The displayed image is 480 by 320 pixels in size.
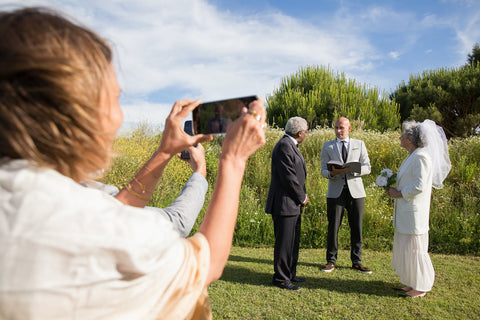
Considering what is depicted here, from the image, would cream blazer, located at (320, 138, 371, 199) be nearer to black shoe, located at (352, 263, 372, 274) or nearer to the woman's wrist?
black shoe, located at (352, 263, 372, 274)

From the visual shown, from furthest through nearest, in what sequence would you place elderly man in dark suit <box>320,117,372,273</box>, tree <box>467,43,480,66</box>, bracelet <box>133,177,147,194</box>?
tree <box>467,43,480,66</box> < elderly man in dark suit <box>320,117,372,273</box> < bracelet <box>133,177,147,194</box>

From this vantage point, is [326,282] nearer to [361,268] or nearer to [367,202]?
[361,268]

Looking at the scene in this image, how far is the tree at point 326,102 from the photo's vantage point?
18.4 m

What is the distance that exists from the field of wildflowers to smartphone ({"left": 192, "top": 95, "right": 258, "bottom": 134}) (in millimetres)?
5208

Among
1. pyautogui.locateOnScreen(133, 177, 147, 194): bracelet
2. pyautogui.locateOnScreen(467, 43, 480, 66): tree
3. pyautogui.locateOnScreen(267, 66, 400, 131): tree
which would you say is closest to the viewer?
pyautogui.locateOnScreen(133, 177, 147, 194): bracelet

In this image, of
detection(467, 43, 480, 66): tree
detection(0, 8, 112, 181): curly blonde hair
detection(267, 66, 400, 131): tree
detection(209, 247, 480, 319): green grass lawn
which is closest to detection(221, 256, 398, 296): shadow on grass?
detection(209, 247, 480, 319): green grass lawn

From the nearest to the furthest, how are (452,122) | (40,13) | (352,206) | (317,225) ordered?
(40,13) → (352,206) → (317,225) → (452,122)

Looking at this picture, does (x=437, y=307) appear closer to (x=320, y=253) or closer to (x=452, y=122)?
(x=320, y=253)

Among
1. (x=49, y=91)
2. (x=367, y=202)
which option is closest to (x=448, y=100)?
(x=367, y=202)

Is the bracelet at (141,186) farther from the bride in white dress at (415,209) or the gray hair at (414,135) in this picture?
the gray hair at (414,135)

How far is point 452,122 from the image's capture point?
20953mm

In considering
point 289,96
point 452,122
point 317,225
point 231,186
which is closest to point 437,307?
point 317,225

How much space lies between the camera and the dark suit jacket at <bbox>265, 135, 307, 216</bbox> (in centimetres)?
534

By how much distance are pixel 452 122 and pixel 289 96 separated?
10.2 m
